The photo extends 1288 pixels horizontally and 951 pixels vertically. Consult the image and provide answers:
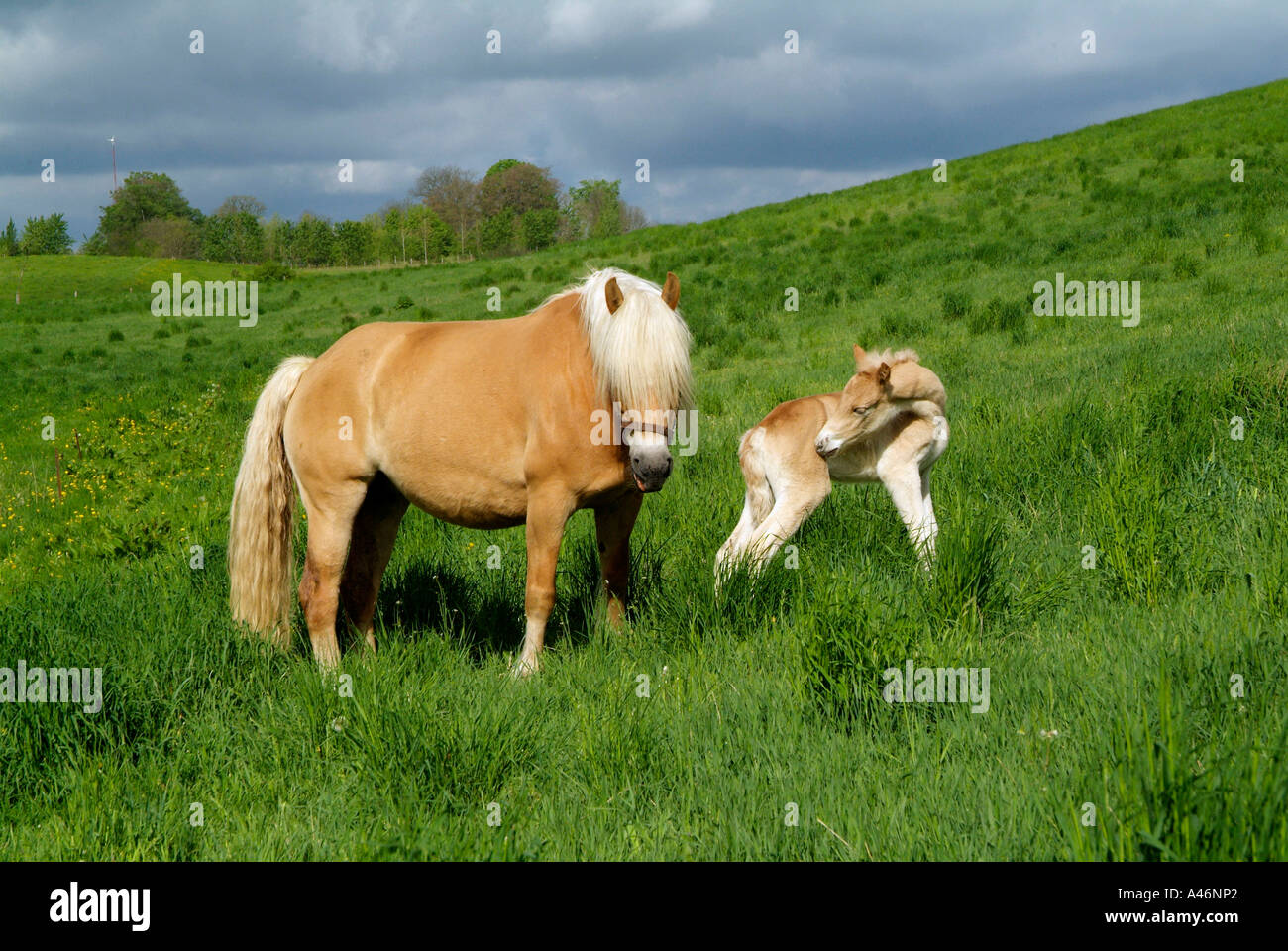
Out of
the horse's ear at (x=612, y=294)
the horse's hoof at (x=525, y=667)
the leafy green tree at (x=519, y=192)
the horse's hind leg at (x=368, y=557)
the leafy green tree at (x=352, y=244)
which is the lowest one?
the horse's hoof at (x=525, y=667)

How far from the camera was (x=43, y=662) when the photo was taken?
4.03 meters

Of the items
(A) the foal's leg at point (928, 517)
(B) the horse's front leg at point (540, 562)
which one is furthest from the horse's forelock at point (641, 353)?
(A) the foal's leg at point (928, 517)

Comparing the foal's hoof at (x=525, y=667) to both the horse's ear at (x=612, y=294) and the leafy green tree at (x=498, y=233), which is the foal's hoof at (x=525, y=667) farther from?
the leafy green tree at (x=498, y=233)

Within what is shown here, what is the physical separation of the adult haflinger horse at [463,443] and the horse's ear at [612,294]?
0.01m

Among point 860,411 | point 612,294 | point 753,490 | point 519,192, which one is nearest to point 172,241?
point 519,192

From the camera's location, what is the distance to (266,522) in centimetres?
518

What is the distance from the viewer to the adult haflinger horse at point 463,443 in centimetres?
423

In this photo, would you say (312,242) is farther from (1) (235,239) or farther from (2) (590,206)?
(2) (590,206)

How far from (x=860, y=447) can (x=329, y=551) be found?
322cm

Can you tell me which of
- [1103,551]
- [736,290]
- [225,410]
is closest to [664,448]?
[1103,551]

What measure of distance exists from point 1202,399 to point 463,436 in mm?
5559

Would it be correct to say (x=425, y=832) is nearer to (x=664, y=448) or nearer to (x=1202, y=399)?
(x=664, y=448)

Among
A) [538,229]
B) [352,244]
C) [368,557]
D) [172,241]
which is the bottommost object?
[368,557]

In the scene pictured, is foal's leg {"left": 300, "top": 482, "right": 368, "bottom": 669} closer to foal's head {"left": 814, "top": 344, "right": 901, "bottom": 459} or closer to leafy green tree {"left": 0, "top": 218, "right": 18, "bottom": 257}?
foal's head {"left": 814, "top": 344, "right": 901, "bottom": 459}
